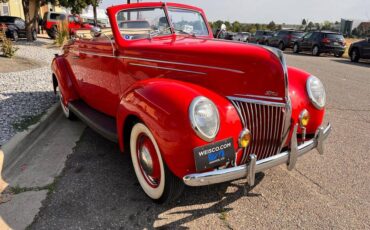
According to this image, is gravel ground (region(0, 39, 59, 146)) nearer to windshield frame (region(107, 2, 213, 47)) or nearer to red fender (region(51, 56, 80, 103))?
red fender (region(51, 56, 80, 103))

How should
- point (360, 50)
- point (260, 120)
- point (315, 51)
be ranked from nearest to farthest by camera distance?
1. point (260, 120)
2. point (360, 50)
3. point (315, 51)

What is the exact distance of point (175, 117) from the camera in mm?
2424

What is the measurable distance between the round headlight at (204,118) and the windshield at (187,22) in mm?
1779

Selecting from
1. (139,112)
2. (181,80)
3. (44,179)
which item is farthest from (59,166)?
(181,80)

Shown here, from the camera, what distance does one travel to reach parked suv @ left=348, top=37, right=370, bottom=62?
1543 centimetres

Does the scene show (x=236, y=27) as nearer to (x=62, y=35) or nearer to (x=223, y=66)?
(x=62, y=35)

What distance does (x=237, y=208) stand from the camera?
9.48 ft

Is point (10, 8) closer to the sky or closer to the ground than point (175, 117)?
closer to the sky

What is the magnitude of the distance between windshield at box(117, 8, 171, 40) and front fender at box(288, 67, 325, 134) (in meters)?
1.62

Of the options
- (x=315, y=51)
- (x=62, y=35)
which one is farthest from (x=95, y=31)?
(x=315, y=51)

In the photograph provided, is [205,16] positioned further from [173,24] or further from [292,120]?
[292,120]

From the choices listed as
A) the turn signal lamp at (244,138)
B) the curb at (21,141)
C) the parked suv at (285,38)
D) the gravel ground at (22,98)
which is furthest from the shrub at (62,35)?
the parked suv at (285,38)

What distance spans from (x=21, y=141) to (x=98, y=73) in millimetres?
1273

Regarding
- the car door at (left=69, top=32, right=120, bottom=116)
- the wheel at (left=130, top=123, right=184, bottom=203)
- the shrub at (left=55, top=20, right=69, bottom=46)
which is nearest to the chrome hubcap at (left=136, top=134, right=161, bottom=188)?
the wheel at (left=130, top=123, right=184, bottom=203)
